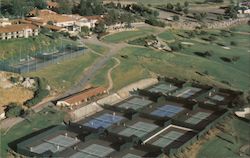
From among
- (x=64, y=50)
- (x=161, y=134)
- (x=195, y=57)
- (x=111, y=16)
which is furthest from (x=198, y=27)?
(x=161, y=134)

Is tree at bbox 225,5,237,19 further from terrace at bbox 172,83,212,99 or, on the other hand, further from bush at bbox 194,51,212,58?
terrace at bbox 172,83,212,99

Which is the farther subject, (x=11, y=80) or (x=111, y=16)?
(x=111, y=16)

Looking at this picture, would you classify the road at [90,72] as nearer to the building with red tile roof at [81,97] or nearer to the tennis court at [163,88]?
the building with red tile roof at [81,97]

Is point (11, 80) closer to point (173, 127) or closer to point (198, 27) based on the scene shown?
point (173, 127)

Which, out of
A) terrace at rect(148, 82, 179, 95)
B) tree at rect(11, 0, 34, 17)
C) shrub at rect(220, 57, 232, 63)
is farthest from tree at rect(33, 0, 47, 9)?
terrace at rect(148, 82, 179, 95)

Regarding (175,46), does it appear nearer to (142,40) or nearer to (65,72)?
(142,40)

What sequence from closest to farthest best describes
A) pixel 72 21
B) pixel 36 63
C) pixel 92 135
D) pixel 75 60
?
pixel 92 135 → pixel 36 63 → pixel 75 60 → pixel 72 21
